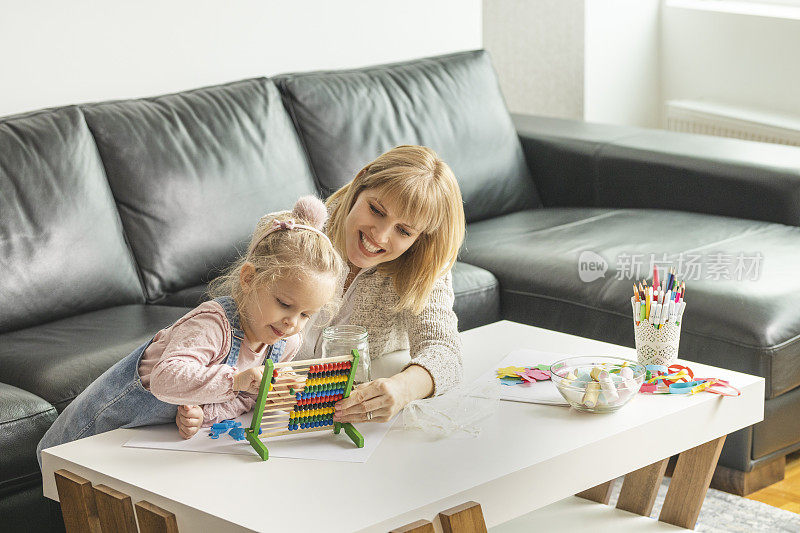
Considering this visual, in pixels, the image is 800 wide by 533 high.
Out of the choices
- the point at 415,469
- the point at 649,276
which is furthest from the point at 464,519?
the point at 649,276

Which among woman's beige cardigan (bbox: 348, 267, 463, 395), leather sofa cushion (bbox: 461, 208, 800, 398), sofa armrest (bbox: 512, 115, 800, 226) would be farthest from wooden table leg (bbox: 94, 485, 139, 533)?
sofa armrest (bbox: 512, 115, 800, 226)

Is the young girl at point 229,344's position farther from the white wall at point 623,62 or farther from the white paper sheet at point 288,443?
the white wall at point 623,62

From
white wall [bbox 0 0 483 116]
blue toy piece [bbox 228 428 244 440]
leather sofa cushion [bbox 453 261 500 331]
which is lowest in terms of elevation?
leather sofa cushion [bbox 453 261 500 331]

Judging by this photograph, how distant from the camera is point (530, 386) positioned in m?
1.66

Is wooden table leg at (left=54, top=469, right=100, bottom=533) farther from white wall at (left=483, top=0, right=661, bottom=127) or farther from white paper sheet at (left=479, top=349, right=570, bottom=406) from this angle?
white wall at (left=483, top=0, right=661, bottom=127)

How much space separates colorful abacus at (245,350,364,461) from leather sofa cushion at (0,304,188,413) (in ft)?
2.28

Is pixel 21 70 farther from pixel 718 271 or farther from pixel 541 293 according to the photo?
pixel 718 271

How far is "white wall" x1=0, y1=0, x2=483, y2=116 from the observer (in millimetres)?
2721

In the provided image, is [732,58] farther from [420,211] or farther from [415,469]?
[415,469]

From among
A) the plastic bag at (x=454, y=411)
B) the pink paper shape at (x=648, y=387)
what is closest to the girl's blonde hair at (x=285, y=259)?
the plastic bag at (x=454, y=411)

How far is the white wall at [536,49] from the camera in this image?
4.30m

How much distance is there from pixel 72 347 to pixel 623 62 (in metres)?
3.08

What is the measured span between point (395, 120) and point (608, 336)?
96 centimetres

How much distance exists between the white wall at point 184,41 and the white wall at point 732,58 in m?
1.28
